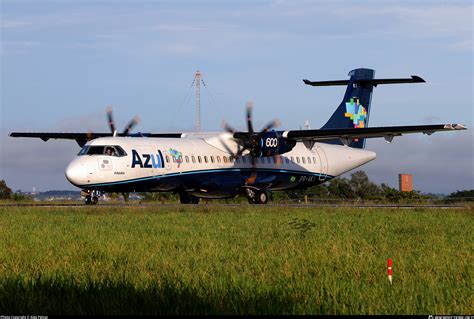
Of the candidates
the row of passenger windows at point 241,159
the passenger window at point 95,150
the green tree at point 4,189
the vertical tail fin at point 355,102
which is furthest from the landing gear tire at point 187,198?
the green tree at point 4,189

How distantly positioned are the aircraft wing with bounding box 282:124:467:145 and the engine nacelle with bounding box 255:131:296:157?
0.99 ft

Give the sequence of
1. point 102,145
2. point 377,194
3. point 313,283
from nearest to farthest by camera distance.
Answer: point 313,283 < point 102,145 < point 377,194

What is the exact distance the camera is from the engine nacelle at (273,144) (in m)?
41.4

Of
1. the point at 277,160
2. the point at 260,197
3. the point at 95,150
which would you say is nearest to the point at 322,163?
the point at 277,160

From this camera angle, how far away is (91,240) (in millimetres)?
18625

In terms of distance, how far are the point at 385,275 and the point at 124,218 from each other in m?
15.7

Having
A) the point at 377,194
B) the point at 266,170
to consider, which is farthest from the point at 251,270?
the point at 377,194

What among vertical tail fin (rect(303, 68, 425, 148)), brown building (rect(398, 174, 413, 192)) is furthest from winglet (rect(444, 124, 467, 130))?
brown building (rect(398, 174, 413, 192))

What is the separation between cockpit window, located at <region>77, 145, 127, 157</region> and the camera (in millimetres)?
36344

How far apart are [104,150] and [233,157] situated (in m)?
8.42

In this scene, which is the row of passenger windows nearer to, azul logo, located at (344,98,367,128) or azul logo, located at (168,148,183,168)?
azul logo, located at (168,148,183,168)

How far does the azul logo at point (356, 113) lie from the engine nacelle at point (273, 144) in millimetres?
8708

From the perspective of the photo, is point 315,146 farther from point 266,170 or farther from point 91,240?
point 91,240

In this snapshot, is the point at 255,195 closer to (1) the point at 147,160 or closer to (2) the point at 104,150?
(1) the point at 147,160
